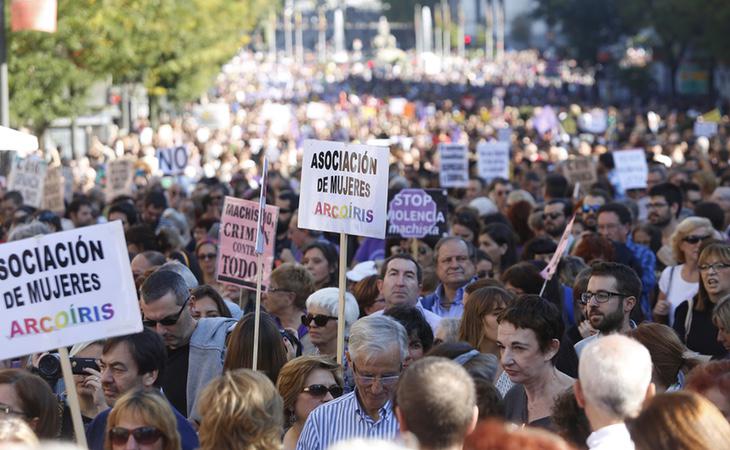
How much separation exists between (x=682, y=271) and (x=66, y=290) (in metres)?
5.36

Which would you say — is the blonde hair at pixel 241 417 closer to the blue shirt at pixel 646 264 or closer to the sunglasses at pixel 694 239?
the sunglasses at pixel 694 239

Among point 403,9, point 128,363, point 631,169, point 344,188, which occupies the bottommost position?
point 128,363

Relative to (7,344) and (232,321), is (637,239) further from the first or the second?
(7,344)

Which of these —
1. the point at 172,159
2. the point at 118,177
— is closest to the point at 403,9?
the point at 172,159

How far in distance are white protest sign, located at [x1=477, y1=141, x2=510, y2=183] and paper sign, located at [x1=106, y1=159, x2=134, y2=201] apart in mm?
4695

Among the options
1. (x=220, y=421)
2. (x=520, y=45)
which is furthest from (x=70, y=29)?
(x=520, y=45)

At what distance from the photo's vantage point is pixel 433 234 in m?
13.6

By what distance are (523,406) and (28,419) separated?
2043 mm

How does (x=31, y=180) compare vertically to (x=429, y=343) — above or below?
above

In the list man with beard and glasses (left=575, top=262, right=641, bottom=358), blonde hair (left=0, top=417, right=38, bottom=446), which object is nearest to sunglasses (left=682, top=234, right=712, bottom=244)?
man with beard and glasses (left=575, top=262, right=641, bottom=358)

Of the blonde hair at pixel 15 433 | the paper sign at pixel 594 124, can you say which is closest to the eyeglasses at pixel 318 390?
the blonde hair at pixel 15 433

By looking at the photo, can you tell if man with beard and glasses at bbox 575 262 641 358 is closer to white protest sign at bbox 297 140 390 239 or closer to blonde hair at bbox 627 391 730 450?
white protest sign at bbox 297 140 390 239

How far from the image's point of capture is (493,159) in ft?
72.4

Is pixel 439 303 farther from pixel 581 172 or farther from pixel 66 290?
pixel 581 172
